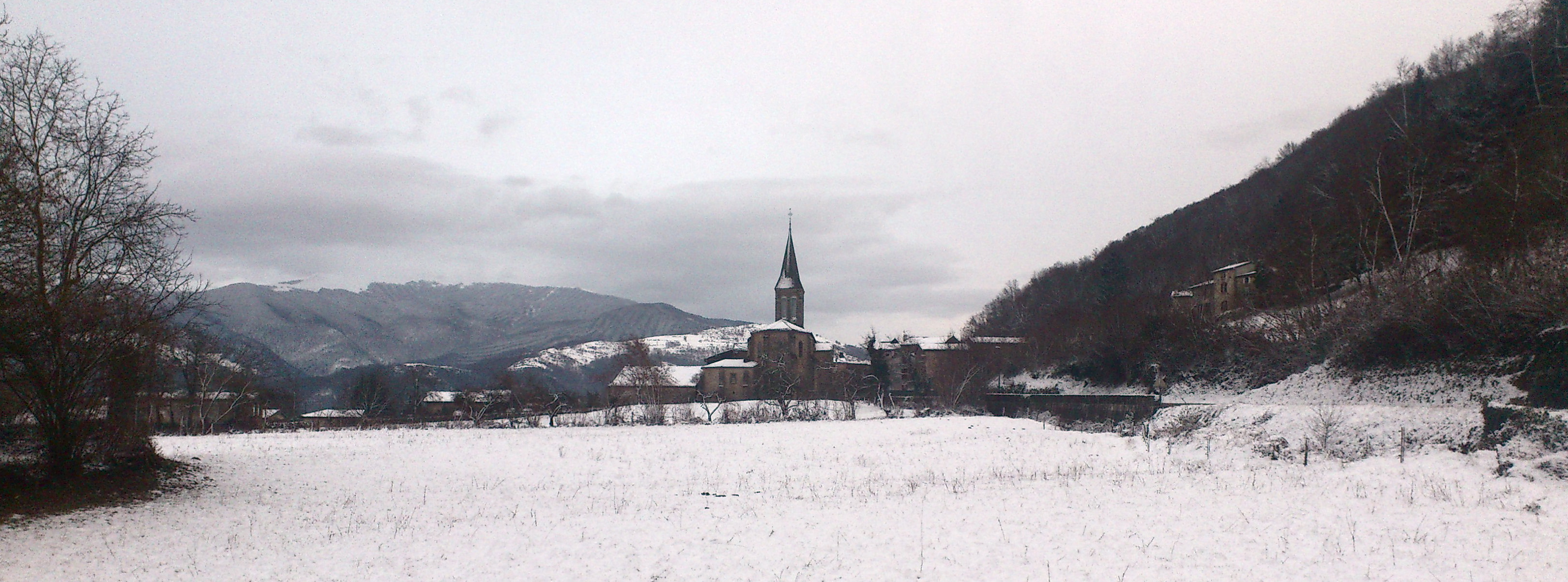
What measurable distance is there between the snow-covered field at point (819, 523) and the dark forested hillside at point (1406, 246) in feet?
51.2

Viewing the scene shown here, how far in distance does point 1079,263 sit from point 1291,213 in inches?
2700

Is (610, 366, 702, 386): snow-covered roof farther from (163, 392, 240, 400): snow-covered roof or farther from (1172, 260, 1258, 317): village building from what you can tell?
(1172, 260, 1258, 317): village building

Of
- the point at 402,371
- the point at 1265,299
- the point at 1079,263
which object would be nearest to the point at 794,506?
the point at 1265,299

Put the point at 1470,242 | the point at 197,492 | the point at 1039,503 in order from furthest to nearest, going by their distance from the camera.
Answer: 1. the point at 1470,242
2. the point at 197,492
3. the point at 1039,503

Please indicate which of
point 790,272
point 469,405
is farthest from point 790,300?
point 469,405

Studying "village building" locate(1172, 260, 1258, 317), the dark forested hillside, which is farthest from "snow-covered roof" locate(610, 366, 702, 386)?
"village building" locate(1172, 260, 1258, 317)

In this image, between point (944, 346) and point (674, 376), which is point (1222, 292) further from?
point (674, 376)

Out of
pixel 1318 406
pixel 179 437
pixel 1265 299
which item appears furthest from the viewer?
pixel 1265 299

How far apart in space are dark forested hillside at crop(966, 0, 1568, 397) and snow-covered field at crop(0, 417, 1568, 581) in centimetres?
1561

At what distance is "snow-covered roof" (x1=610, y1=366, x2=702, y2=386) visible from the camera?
78.9 meters

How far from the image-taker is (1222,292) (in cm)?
8244

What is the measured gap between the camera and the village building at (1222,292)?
7188 cm

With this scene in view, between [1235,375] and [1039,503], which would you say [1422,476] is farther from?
[1235,375]

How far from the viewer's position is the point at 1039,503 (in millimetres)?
17156
